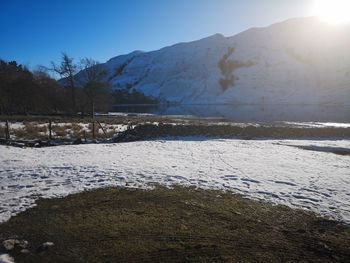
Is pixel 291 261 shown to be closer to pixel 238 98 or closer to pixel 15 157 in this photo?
pixel 15 157

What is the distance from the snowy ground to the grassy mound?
0.93 meters

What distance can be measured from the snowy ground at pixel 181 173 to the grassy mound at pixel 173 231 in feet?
3.07

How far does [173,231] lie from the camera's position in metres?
6.85

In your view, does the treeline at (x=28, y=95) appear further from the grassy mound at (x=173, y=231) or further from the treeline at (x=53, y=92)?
the grassy mound at (x=173, y=231)

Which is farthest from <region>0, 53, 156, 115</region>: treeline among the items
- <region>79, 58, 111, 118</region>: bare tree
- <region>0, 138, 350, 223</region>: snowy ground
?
<region>0, 138, 350, 223</region>: snowy ground

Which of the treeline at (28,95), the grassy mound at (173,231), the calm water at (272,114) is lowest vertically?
the grassy mound at (173,231)

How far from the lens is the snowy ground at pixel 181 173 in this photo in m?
9.38

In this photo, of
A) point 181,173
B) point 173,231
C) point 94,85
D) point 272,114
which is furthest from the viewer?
point 272,114

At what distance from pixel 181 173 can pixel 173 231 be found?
5284 mm

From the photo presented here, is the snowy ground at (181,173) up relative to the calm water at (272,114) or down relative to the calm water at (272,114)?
down

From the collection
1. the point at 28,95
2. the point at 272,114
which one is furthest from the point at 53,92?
the point at 272,114

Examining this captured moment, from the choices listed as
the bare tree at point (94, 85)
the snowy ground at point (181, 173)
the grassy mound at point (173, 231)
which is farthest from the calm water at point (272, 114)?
the grassy mound at point (173, 231)

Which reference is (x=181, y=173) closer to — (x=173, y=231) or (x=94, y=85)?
(x=173, y=231)

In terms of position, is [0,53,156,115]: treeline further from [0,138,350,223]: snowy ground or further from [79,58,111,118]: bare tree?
[0,138,350,223]: snowy ground
